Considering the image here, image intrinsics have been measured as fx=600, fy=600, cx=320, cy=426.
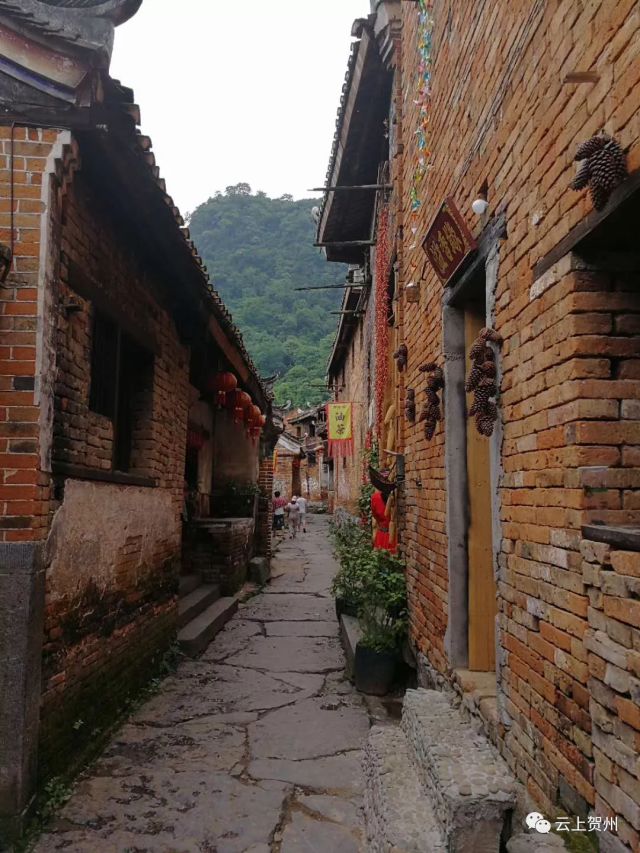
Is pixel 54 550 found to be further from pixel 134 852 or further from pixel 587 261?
pixel 587 261

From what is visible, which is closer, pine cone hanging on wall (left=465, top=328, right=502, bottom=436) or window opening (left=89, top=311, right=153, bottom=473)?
pine cone hanging on wall (left=465, top=328, right=502, bottom=436)

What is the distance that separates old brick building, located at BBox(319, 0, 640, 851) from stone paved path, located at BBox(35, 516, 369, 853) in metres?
0.97

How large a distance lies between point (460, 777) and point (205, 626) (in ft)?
16.1

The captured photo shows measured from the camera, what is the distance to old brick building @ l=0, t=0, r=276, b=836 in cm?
315

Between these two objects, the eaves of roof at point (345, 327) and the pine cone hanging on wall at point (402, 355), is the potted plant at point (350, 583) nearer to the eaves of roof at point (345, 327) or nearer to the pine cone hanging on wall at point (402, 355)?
the pine cone hanging on wall at point (402, 355)

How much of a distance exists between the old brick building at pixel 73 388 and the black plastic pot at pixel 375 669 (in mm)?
1902

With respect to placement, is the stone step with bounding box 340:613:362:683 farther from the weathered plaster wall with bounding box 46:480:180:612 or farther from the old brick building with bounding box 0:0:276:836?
the weathered plaster wall with bounding box 46:480:180:612

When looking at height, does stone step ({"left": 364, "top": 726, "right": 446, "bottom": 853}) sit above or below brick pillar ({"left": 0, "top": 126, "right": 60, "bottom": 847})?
below

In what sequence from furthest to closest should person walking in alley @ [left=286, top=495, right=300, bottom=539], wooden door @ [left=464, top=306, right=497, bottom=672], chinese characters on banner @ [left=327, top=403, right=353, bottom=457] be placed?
person walking in alley @ [left=286, top=495, right=300, bottom=539] → chinese characters on banner @ [left=327, top=403, right=353, bottom=457] → wooden door @ [left=464, top=306, right=497, bottom=672]

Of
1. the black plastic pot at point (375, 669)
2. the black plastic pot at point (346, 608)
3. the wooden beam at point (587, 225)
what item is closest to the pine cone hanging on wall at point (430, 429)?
the wooden beam at point (587, 225)

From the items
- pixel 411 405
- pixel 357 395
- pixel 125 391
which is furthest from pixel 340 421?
pixel 411 405

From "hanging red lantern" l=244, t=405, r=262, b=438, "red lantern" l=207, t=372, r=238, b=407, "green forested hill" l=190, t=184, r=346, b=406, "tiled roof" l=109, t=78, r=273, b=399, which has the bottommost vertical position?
"hanging red lantern" l=244, t=405, r=262, b=438

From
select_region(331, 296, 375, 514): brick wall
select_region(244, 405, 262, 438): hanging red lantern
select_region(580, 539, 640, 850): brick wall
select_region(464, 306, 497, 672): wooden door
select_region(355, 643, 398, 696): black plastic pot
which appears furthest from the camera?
select_region(331, 296, 375, 514): brick wall

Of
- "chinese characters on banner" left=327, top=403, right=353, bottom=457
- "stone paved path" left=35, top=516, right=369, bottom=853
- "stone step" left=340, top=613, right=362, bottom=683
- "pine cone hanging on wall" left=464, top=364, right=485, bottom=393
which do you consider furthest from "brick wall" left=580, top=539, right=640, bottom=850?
"chinese characters on banner" left=327, top=403, right=353, bottom=457
